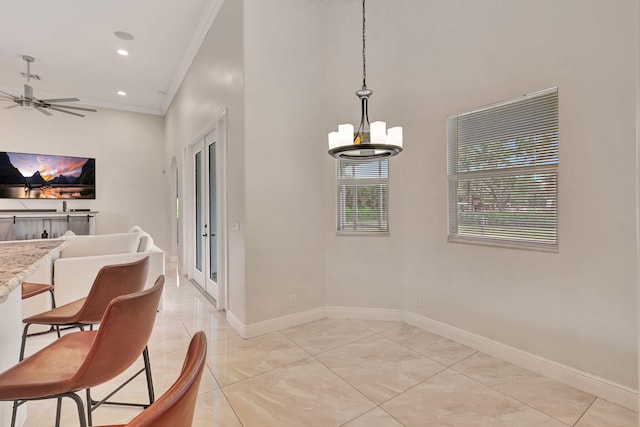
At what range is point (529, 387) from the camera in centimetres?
230

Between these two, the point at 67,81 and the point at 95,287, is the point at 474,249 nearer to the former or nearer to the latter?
the point at 95,287

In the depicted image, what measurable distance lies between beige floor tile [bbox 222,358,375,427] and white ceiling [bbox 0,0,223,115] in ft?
13.3

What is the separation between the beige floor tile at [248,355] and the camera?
251 centimetres

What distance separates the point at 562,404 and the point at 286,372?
1907 millimetres

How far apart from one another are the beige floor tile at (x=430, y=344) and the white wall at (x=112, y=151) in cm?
661

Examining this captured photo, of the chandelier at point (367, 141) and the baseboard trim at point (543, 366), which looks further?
the chandelier at point (367, 141)

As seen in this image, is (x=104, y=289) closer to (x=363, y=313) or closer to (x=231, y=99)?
(x=231, y=99)

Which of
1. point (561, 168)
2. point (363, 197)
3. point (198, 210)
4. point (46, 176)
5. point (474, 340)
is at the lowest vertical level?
point (474, 340)

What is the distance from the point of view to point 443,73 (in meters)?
3.09

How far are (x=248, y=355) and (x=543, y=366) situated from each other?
7.81 feet

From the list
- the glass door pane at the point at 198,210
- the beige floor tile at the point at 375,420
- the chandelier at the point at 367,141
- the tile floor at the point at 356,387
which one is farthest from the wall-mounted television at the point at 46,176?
the beige floor tile at the point at 375,420

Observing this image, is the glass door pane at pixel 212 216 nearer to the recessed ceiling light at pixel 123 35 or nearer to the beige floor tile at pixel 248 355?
the beige floor tile at pixel 248 355

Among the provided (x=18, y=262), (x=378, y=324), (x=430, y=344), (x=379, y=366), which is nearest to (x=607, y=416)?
(x=430, y=344)

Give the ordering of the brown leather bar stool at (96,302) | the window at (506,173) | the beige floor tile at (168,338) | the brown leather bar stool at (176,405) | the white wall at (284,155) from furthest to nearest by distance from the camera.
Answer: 1. the white wall at (284,155)
2. the beige floor tile at (168,338)
3. the window at (506,173)
4. the brown leather bar stool at (96,302)
5. the brown leather bar stool at (176,405)
